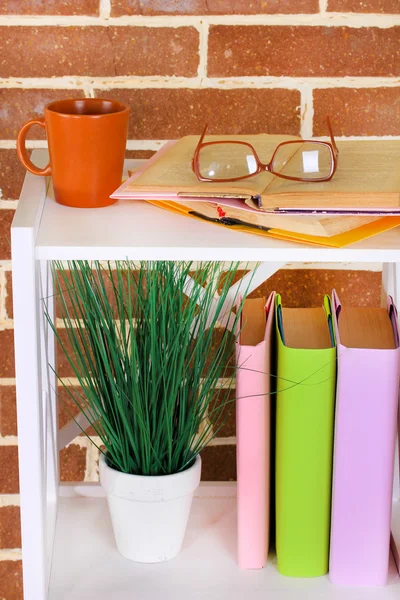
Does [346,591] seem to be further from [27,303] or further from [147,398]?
[27,303]

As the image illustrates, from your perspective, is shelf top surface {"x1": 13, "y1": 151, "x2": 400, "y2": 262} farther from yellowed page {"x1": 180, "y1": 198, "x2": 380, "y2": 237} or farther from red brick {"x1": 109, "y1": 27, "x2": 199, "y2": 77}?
red brick {"x1": 109, "y1": 27, "x2": 199, "y2": 77}

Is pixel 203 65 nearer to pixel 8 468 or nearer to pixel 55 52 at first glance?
pixel 55 52

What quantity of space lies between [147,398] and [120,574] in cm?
23

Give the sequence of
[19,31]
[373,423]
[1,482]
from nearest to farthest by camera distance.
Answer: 1. [373,423]
2. [19,31]
3. [1,482]

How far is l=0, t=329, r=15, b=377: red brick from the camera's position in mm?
1228

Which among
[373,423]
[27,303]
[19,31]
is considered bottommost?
[373,423]

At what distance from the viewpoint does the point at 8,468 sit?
129 centimetres

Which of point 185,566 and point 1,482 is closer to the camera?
point 185,566

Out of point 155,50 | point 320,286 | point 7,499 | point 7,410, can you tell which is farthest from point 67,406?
point 155,50

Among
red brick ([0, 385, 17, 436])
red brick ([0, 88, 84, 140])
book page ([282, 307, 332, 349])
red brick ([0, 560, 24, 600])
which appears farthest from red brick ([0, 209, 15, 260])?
red brick ([0, 560, 24, 600])

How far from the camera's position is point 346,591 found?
3.12 feet

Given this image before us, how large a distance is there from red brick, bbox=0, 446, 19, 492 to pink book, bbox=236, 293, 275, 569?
0.46m

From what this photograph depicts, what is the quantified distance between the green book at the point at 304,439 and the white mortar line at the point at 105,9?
0.46m

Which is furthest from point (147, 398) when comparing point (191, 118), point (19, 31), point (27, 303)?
point (19, 31)
